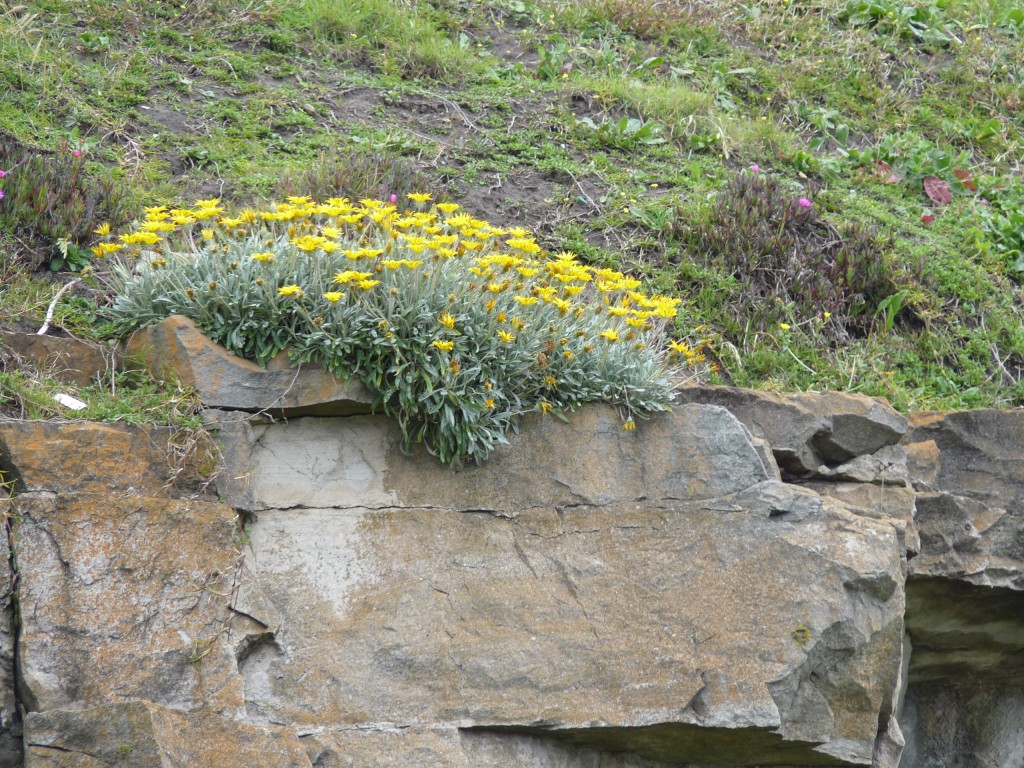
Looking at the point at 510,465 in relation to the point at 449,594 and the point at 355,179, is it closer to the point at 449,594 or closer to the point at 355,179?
the point at 449,594

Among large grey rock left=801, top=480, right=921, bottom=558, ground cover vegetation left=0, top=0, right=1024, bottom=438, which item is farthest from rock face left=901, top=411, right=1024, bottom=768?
ground cover vegetation left=0, top=0, right=1024, bottom=438

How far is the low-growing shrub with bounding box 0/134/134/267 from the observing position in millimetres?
5547

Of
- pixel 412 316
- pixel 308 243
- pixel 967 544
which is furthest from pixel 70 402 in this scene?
pixel 967 544

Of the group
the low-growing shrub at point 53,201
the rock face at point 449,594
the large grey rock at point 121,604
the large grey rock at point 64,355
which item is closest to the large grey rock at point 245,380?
the rock face at point 449,594

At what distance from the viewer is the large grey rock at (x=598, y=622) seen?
4.14 meters

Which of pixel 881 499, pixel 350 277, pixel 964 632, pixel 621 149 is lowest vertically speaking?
pixel 964 632

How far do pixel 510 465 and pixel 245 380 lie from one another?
44.7 inches

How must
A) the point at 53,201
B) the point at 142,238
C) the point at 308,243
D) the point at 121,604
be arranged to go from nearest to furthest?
the point at 121,604 < the point at 308,243 < the point at 142,238 < the point at 53,201

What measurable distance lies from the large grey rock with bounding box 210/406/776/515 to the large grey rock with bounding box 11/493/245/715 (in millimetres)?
357

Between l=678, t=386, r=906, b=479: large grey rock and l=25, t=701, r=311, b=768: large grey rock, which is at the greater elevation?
l=25, t=701, r=311, b=768: large grey rock

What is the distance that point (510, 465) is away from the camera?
4.60 m

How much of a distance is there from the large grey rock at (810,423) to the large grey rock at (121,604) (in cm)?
233

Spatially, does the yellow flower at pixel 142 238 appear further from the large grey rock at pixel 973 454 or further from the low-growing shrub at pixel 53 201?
the large grey rock at pixel 973 454

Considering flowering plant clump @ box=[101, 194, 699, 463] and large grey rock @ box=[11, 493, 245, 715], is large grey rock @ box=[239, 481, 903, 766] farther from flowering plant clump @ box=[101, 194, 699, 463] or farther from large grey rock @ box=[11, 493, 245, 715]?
flowering plant clump @ box=[101, 194, 699, 463]
